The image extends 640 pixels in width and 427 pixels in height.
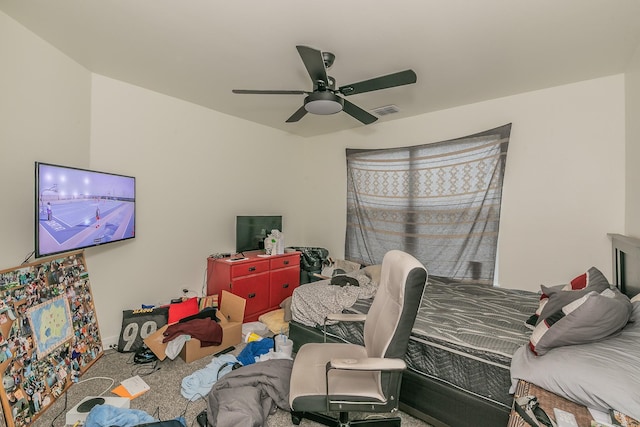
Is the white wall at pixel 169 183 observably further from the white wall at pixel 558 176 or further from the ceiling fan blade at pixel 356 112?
the white wall at pixel 558 176

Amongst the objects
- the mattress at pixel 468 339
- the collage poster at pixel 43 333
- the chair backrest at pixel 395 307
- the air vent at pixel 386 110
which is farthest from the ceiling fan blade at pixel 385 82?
the collage poster at pixel 43 333

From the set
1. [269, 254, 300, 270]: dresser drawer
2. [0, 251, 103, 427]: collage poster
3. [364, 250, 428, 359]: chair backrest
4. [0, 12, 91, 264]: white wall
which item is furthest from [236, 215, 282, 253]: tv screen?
[364, 250, 428, 359]: chair backrest

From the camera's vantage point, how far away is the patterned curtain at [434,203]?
10.3 feet

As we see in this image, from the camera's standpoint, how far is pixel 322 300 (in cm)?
255

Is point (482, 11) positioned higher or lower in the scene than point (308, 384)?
higher

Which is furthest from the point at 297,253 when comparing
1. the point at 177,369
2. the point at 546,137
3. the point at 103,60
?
the point at 546,137

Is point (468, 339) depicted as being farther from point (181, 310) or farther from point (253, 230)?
point (253, 230)

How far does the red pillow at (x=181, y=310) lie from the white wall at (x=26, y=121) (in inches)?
48.1

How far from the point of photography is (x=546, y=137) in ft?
9.44

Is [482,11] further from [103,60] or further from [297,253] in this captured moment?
[297,253]

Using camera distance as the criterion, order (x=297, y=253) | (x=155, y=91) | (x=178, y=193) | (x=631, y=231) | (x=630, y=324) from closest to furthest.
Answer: (x=630, y=324)
(x=631, y=231)
(x=155, y=91)
(x=178, y=193)
(x=297, y=253)

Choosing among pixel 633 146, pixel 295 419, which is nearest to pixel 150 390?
pixel 295 419

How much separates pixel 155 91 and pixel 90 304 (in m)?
2.20

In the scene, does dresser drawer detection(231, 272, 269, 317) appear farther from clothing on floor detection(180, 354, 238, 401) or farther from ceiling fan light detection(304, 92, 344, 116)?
ceiling fan light detection(304, 92, 344, 116)
